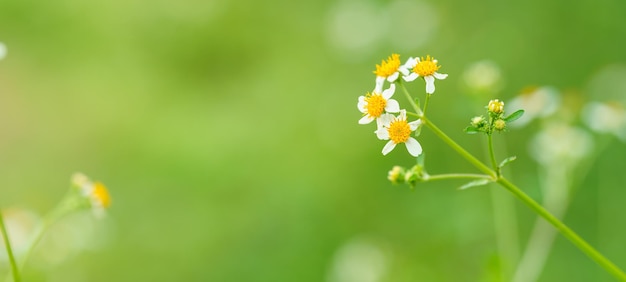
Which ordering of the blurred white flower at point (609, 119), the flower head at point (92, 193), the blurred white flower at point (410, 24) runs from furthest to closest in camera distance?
the blurred white flower at point (410, 24) → the blurred white flower at point (609, 119) → the flower head at point (92, 193)

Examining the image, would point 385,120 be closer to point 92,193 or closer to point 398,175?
point 398,175

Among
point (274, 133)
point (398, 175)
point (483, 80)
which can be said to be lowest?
point (398, 175)

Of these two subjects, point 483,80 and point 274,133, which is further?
point 274,133

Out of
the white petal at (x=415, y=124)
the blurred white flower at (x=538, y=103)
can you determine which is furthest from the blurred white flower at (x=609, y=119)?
the white petal at (x=415, y=124)

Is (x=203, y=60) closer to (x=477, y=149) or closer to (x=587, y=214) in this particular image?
(x=477, y=149)

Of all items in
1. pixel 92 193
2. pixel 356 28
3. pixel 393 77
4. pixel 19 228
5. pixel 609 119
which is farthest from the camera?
pixel 356 28

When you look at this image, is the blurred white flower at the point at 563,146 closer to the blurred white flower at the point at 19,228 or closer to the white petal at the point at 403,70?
the white petal at the point at 403,70

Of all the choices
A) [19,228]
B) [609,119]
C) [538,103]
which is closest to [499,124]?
[538,103]

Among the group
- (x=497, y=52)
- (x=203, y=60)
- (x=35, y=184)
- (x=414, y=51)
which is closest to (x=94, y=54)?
(x=203, y=60)
